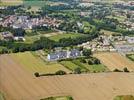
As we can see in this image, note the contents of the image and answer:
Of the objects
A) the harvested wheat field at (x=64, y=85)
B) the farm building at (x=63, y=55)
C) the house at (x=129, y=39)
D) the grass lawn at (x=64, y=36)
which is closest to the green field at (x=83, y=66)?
the farm building at (x=63, y=55)

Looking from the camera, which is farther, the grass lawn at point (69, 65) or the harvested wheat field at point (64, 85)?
the grass lawn at point (69, 65)

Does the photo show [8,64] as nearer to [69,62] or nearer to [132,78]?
[69,62]

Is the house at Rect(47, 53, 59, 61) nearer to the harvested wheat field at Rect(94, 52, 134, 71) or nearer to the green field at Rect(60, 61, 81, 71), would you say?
the green field at Rect(60, 61, 81, 71)

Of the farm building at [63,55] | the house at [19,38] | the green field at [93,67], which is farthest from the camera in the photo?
the house at [19,38]

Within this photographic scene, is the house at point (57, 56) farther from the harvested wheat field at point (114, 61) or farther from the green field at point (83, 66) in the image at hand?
the harvested wheat field at point (114, 61)

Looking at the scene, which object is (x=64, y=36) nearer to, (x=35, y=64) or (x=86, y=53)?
(x=86, y=53)

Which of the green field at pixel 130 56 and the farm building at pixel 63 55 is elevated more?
the farm building at pixel 63 55

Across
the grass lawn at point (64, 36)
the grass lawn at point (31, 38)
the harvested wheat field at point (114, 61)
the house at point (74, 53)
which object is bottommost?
the grass lawn at point (64, 36)

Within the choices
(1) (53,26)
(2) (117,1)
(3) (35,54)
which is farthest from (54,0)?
(3) (35,54)
